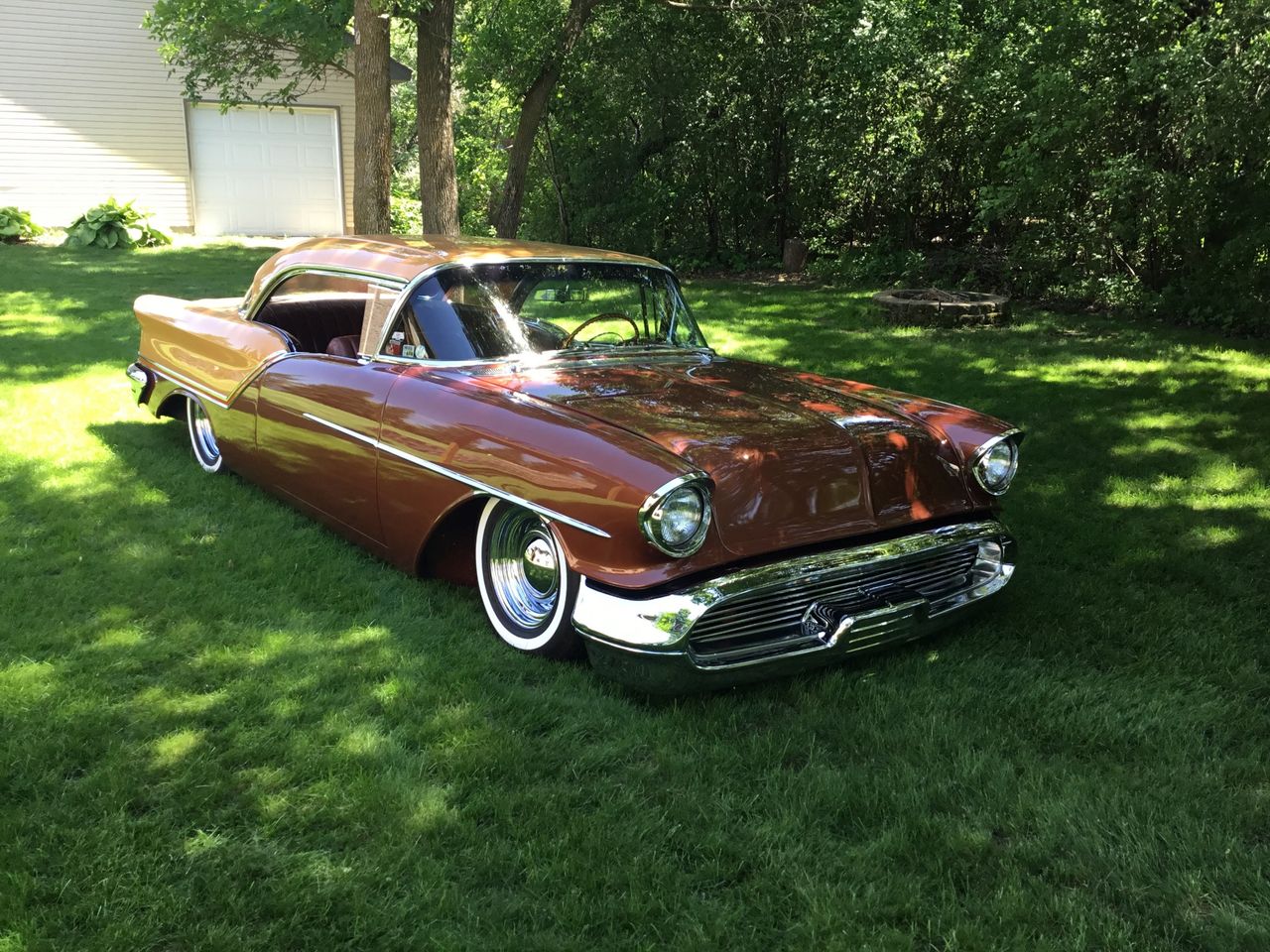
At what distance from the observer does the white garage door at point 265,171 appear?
1709 cm

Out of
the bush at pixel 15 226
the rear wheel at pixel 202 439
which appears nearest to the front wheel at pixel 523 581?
the rear wheel at pixel 202 439

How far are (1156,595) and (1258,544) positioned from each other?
34.0 inches

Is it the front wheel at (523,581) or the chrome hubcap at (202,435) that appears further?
the chrome hubcap at (202,435)

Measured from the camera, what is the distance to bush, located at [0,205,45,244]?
14.8 metres

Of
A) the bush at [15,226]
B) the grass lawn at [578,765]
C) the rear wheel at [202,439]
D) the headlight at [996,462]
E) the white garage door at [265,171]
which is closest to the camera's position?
the grass lawn at [578,765]

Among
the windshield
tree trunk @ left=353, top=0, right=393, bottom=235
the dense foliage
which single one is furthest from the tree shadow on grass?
the dense foliage

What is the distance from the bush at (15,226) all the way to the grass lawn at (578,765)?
12660 mm

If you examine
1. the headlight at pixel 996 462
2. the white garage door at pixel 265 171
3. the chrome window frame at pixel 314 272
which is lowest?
the headlight at pixel 996 462

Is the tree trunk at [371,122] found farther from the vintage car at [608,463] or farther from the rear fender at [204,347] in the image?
the vintage car at [608,463]

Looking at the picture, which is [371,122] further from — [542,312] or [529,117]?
[542,312]

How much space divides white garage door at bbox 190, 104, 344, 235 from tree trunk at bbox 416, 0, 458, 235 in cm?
841

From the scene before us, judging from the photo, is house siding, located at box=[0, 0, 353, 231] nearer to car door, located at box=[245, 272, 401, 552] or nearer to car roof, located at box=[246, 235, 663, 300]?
car roof, located at box=[246, 235, 663, 300]

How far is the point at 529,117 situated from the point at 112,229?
6852 millimetres

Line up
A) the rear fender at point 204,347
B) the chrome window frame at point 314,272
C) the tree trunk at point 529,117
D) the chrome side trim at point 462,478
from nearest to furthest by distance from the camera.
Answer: the chrome side trim at point 462,478 → the chrome window frame at point 314,272 → the rear fender at point 204,347 → the tree trunk at point 529,117
